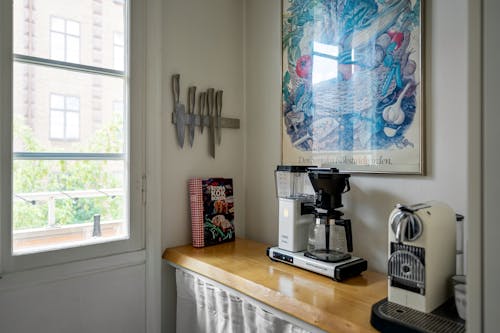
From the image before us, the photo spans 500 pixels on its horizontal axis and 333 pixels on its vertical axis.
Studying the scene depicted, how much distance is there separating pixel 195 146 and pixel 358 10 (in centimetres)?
106

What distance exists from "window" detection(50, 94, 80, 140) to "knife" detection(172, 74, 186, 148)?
18.8 inches

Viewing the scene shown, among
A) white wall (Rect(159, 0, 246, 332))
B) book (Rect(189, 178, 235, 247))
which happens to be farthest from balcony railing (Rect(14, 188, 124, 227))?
book (Rect(189, 178, 235, 247))

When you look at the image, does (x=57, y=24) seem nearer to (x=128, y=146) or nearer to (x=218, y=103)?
(x=128, y=146)

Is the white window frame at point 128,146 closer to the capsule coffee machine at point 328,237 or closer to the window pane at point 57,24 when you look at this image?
the window pane at point 57,24

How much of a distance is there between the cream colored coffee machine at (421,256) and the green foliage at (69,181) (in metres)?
1.24

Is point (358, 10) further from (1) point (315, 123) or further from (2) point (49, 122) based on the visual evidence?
(2) point (49, 122)

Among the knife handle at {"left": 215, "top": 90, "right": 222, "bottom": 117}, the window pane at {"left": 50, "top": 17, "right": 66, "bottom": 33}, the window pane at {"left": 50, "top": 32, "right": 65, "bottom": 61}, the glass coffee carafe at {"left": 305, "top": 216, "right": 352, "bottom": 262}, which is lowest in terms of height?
the glass coffee carafe at {"left": 305, "top": 216, "right": 352, "bottom": 262}

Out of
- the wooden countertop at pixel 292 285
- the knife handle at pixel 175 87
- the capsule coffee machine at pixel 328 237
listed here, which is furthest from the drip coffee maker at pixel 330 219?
the knife handle at pixel 175 87

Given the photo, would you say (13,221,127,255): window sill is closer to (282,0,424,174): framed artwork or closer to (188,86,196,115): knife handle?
(188,86,196,115): knife handle

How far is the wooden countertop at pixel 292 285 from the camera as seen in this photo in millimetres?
1041

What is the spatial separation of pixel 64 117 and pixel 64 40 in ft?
1.11

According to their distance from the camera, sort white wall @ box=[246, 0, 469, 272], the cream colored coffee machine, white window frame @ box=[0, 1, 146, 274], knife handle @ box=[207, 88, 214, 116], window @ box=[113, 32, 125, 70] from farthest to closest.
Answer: knife handle @ box=[207, 88, 214, 116]
window @ box=[113, 32, 125, 70]
white window frame @ box=[0, 1, 146, 274]
white wall @ box=[246, 0, 469, 272]
the cream colored coffee machine

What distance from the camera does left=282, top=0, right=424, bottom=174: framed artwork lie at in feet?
4.44

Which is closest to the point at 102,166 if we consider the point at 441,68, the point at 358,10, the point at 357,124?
the point at 357,124
